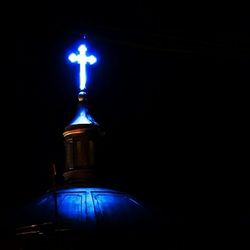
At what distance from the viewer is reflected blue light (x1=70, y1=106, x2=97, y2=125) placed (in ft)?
63.3

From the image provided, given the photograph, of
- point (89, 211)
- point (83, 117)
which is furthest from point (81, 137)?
point (89, 211)

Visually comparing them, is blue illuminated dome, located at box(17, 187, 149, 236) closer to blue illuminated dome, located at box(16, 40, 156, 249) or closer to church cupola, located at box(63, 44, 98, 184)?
blue illuminated dome, located at box(16, 40, 156, 249)

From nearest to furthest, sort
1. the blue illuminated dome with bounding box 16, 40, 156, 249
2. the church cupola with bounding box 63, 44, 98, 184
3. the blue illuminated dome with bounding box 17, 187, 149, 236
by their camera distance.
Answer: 1. the blue illuminated dome with bounding box 16, 40, 156, 249
2. the blue illuminated dome with bounding box 17, 187, 149, 236
3. the church cupola with bounding box 63, 44, 98, 184

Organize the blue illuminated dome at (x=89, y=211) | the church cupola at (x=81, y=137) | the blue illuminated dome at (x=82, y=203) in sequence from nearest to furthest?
1. the blue illuminated dome at (x=82, y=203)
2. the blue illuminated dome at (x=89, y=211)
3. the church cupola at (x=81, y=137)

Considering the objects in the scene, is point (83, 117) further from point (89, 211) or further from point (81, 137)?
point (89, 211)

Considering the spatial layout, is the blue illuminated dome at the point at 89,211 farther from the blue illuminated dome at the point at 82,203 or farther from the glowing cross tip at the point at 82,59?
the glowing cross tip at the point at 82,59

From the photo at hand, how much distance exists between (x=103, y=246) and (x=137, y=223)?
1.65m

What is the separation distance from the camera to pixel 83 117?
63.5 feet

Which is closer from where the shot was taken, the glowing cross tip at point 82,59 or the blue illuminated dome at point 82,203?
the blue illuminated dome at point 82,203

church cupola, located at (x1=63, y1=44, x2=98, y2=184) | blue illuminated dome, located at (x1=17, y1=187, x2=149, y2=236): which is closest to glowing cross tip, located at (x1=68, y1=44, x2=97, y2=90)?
church cupola, located at (x1=63, y1=44, x2=98, y2=184)

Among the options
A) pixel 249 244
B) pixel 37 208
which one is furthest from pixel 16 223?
pixel 249 244

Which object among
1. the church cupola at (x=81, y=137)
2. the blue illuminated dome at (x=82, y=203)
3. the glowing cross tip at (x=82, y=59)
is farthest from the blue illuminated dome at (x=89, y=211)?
the glowing cross tip at (x=82, y=59)

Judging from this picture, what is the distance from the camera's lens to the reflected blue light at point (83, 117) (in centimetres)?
1930

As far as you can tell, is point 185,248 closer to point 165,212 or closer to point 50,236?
point 165,212
